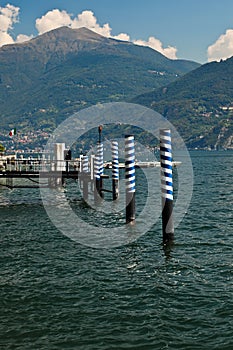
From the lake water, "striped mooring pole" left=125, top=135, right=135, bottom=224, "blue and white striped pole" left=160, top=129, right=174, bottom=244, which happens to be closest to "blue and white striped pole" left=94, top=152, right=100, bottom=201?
"striped mooring pole" left=125, top=135, right=135, bottom=224

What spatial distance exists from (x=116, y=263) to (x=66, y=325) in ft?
22.6

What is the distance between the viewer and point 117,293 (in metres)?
16.8

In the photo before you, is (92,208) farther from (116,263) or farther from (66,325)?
(66,325)

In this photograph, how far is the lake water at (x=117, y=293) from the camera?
1324 centimetres

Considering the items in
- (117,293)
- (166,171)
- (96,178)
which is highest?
(166,171)

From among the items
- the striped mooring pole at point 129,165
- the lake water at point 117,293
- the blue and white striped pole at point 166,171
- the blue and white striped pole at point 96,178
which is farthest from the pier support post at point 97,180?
the blue and white striped pole at point 166,171

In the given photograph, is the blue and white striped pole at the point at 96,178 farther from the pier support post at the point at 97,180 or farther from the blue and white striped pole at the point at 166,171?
the blue and white striped pole at the point at 166,171

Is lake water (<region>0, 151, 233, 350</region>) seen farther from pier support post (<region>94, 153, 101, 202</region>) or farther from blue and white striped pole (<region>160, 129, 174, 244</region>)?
pier support post (<region>94, 153, 101, 202</region>)

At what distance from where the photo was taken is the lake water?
1324cm

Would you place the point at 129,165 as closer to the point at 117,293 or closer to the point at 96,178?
the point at 117,293

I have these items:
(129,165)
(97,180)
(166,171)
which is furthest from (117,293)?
(97,180)

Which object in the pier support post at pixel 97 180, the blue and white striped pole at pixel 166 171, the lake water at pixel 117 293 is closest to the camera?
the lake water at pixel 117 293

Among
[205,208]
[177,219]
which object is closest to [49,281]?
[177,219]

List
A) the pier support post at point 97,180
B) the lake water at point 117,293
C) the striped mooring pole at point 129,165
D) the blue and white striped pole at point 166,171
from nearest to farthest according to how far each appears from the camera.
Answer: the lake water at point 117,293
the blue and white striped pole at point 166,171
the striped mooring pole at point 129,165
the pier support post at point 97,180
